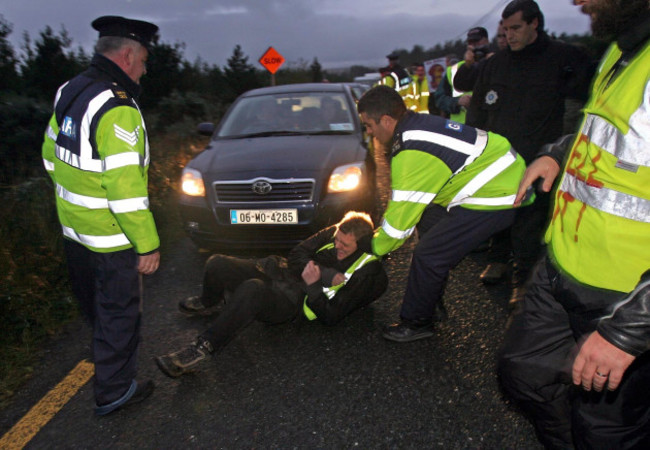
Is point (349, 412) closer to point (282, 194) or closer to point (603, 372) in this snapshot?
point (603, 372)

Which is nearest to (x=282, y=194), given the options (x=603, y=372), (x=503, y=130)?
(x=503, y=130)

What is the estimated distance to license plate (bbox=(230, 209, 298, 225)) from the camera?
439 cm

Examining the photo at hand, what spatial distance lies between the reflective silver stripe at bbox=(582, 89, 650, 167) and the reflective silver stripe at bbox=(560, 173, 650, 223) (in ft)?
0.36

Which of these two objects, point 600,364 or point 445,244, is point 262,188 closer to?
point 445,244

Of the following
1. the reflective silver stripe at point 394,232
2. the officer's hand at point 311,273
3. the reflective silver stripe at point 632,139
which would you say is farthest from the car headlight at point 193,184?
the reflective silver stripe at point 632,139

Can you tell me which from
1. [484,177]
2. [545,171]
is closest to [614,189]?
[545,171]

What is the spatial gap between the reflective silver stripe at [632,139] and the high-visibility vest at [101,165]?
6.69ft

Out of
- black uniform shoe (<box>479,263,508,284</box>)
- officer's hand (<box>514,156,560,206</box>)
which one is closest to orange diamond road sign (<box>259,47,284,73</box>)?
black uniform shoe (<box>479,263,508,284</box>)

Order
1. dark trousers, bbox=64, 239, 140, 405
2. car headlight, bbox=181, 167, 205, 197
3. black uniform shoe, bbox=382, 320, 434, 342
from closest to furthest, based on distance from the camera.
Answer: dark trousers, bbox=64, 239, 140, 405 → black uniform shoe, bbox=382, 320, 434, 342 → car headlight, bbox=181, 167, 205, 197

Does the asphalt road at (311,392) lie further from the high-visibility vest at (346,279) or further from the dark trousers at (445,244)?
the dark trousers at (445,244)

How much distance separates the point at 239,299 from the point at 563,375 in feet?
6.60

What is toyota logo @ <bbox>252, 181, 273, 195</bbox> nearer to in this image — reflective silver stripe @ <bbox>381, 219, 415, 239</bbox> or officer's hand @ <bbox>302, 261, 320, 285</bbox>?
officer's hand @ <bbox>302, 261, 320, 285</bbox>

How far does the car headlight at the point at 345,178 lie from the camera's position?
450cm

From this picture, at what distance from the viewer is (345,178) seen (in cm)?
455
